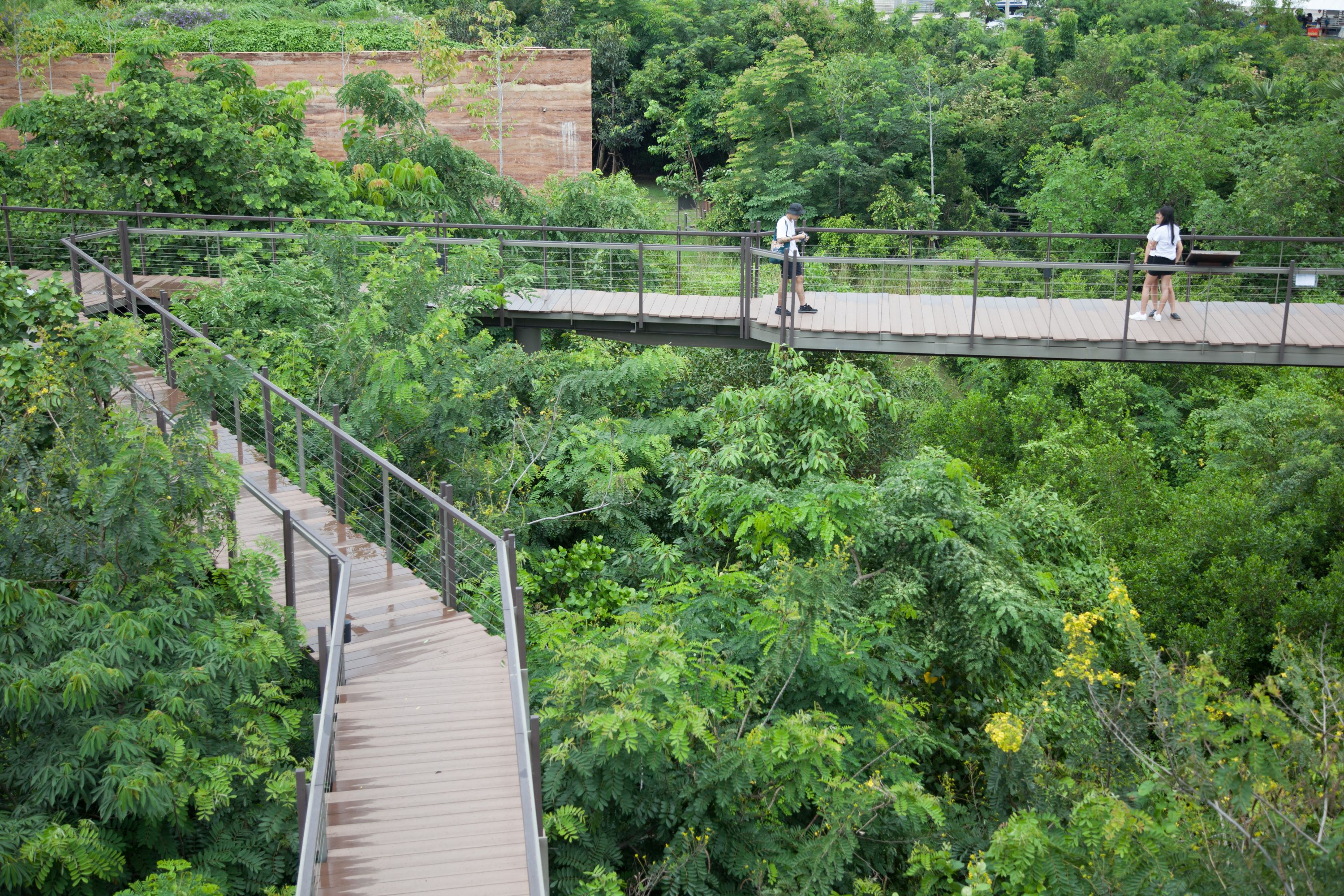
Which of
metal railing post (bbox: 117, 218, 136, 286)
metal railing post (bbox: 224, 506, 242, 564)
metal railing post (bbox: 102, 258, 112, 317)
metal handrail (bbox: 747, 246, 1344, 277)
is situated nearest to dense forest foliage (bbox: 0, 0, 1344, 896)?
metal railing post (bbox: 224, 506, 242, 564)

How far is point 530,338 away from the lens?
15477 mm

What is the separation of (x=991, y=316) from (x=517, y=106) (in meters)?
15.5

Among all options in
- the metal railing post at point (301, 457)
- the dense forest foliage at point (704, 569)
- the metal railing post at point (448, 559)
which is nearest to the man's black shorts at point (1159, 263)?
the dense forest foliage at point (704, 569)

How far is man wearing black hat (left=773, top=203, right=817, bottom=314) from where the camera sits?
1336 centimetres

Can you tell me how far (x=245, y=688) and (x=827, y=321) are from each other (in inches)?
349

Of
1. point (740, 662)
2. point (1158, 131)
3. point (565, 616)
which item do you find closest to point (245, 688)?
point (565, 616)

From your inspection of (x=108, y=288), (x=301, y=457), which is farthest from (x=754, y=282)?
(x=108, y=288)

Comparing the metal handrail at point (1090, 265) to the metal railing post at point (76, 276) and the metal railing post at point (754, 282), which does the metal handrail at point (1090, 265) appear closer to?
the metal railing post at point (754, 282)

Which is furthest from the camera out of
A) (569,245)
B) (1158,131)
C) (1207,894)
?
(1158,131)

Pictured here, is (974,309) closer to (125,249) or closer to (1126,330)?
(1126,330)

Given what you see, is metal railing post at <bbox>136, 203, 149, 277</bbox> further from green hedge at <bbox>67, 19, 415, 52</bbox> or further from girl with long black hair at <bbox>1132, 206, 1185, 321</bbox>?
girl with long black hair at <bbox>1132, 206, 1185, 321</bbox>

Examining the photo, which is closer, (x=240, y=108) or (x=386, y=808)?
(x=386, y=808)

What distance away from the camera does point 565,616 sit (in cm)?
934

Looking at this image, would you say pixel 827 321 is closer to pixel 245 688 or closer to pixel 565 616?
pixel 565 616
